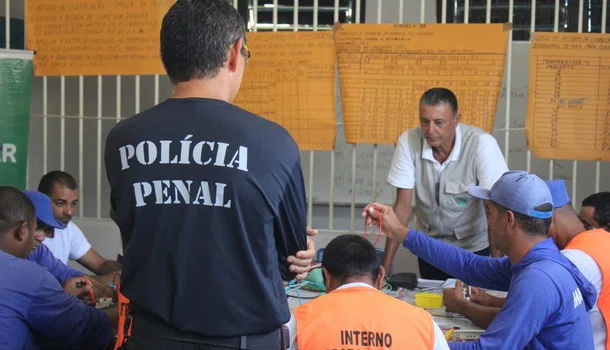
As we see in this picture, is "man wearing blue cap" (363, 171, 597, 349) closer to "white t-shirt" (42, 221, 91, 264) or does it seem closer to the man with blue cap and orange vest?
the man with blue cap and orange vest

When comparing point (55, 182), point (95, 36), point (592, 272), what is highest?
point (95, 36)

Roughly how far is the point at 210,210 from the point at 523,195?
4.40 feet

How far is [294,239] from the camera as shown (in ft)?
5.58

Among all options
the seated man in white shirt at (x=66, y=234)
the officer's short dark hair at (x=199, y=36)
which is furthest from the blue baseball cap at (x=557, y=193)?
the seated man in white shirt at (x=66, y=234)

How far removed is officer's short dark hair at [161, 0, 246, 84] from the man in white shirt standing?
8.31ft

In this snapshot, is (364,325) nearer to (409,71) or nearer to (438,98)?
(438,98)

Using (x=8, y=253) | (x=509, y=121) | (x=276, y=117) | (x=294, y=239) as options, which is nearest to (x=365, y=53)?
(x=276, y=117)

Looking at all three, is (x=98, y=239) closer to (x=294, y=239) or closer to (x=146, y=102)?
(x=146, y=102)

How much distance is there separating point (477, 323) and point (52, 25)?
12.3ft

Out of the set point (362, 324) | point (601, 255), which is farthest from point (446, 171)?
point (362, 324)

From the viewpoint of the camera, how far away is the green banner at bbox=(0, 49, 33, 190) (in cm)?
499

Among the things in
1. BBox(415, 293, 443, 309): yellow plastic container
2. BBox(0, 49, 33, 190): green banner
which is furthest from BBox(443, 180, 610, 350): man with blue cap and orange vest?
BBox(0, 49, 33, 190): green banner

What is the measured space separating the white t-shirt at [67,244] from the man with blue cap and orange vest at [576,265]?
223 centimetres

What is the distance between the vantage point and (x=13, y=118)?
198 inches
